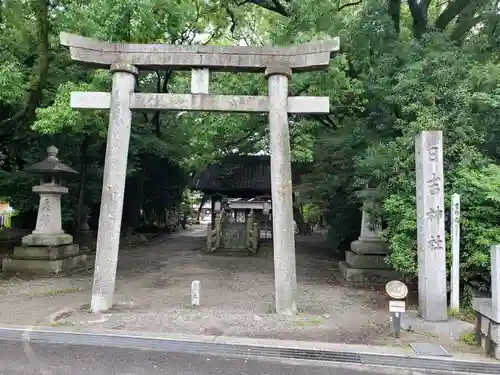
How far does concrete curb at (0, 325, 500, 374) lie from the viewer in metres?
5.25

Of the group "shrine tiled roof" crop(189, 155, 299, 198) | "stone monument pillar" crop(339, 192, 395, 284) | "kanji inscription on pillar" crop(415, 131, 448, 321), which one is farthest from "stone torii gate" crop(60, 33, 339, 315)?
"shrine tiled roof" crop(189, 155, 299, 198)

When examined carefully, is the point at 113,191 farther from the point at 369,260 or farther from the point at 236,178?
the point at 236,178

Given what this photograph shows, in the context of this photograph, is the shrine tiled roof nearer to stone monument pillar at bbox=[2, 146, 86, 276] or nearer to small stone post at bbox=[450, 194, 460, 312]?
stone monument pillar at bbox=[2, 146, 86, 276]

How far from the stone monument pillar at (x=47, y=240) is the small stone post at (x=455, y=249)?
1003 centimetres

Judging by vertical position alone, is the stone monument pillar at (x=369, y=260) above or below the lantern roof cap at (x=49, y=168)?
below

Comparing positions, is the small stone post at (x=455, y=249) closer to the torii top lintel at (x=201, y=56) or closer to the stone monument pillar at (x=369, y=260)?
the stone monument pillar at (x=369, y=260)

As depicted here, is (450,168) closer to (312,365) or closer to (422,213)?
(422,213)

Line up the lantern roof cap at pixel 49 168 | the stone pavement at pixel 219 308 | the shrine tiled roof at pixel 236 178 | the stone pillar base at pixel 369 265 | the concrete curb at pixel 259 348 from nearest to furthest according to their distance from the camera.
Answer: the concrete curb at pixel 259 348 → the stone pavement at pixel 219 308 → the stone pillar base at pixel 369 265 → the lantern roof cap at pixel 49 168 → the shrine tiled roof at pixel 236 178

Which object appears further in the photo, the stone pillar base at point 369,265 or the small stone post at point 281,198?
the stone pillar base at point 369,265

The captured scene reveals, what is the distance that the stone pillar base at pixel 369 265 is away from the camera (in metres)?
11.0

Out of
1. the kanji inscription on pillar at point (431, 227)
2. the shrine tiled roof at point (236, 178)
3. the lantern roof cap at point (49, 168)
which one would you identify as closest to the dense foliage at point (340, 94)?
the kanji inscription on pillar at point (431, 227)

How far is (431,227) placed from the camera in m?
7.41

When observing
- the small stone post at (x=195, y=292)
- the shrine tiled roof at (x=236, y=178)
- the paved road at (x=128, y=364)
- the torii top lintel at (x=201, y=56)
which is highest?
the torii top lintel at (x=201, y=56)

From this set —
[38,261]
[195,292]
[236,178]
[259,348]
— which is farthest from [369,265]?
[236,178]
